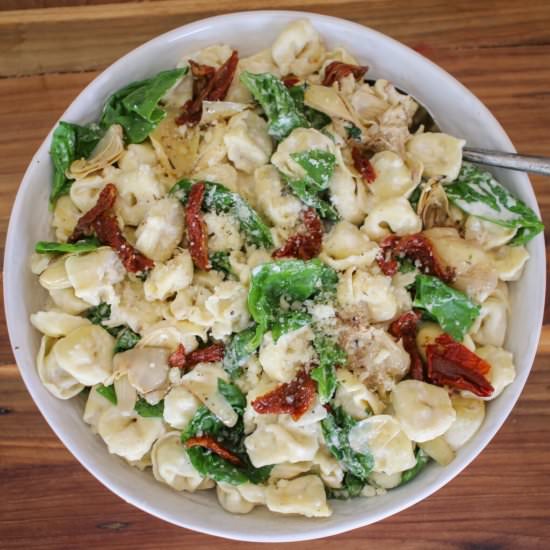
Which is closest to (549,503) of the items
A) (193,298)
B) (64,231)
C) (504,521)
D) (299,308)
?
(504,521)

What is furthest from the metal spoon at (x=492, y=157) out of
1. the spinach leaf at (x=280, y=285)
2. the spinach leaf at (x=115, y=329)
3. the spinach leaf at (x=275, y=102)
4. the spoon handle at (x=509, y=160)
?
the spinach leaf at (x=115, y=329)

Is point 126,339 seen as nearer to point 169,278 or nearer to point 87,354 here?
point 87,354

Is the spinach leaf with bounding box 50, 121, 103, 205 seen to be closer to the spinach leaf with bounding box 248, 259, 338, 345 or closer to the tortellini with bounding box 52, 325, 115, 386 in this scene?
the tortellini with bounding box 52, 325, 115, 386

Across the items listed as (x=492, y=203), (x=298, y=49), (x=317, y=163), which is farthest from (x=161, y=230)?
(x=492, y=203)

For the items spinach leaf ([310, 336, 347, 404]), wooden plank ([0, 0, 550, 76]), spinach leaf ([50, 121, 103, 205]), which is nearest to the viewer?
spinach leaf ([310, 336, 347, 404])

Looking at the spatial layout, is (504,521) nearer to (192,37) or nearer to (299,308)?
(299,308)

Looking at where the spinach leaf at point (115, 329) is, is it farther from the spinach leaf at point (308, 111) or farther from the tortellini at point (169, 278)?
the spinach leaf at point (308, 111)

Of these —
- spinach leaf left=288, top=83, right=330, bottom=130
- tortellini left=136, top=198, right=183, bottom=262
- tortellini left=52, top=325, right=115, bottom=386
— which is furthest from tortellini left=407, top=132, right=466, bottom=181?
tortellini left=52, top=325, right=115, bottom=386
